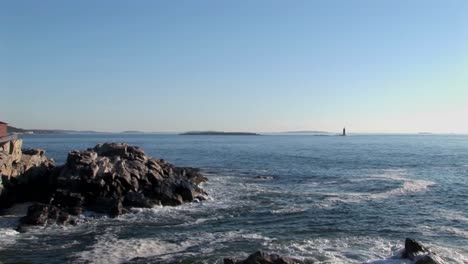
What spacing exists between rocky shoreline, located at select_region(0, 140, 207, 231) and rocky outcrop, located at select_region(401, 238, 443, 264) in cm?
1948

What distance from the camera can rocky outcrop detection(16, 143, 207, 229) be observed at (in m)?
34.5

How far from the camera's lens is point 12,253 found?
23.3 metres

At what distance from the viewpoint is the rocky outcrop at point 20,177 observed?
3681 centimetres

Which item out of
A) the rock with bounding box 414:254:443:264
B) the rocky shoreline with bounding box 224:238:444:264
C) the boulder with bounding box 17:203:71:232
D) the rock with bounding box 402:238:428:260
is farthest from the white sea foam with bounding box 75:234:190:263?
the rock with bounding box 414:254:443:264

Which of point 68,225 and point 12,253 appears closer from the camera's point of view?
point 12,253

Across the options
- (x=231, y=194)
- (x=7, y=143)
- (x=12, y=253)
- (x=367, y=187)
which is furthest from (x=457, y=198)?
(x=7, y=143)

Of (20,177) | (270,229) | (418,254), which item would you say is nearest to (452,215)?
(270,229)

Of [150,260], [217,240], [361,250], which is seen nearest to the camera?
[150,260]

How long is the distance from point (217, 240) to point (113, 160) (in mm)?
18377

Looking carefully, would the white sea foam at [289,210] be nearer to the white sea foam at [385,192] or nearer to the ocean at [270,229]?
the ocean at [270,229]

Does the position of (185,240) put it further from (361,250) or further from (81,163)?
(81,163)

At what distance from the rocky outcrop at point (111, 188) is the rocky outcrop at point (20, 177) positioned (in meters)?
1.68

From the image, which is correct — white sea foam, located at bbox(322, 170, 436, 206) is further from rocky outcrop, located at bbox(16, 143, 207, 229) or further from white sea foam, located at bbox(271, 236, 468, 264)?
white sea foam, located at bbox(271, 236, 468, 264)

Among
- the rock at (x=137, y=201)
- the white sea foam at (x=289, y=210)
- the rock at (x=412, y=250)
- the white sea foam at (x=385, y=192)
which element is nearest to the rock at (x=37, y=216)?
the rock at (x=137, y=201)
